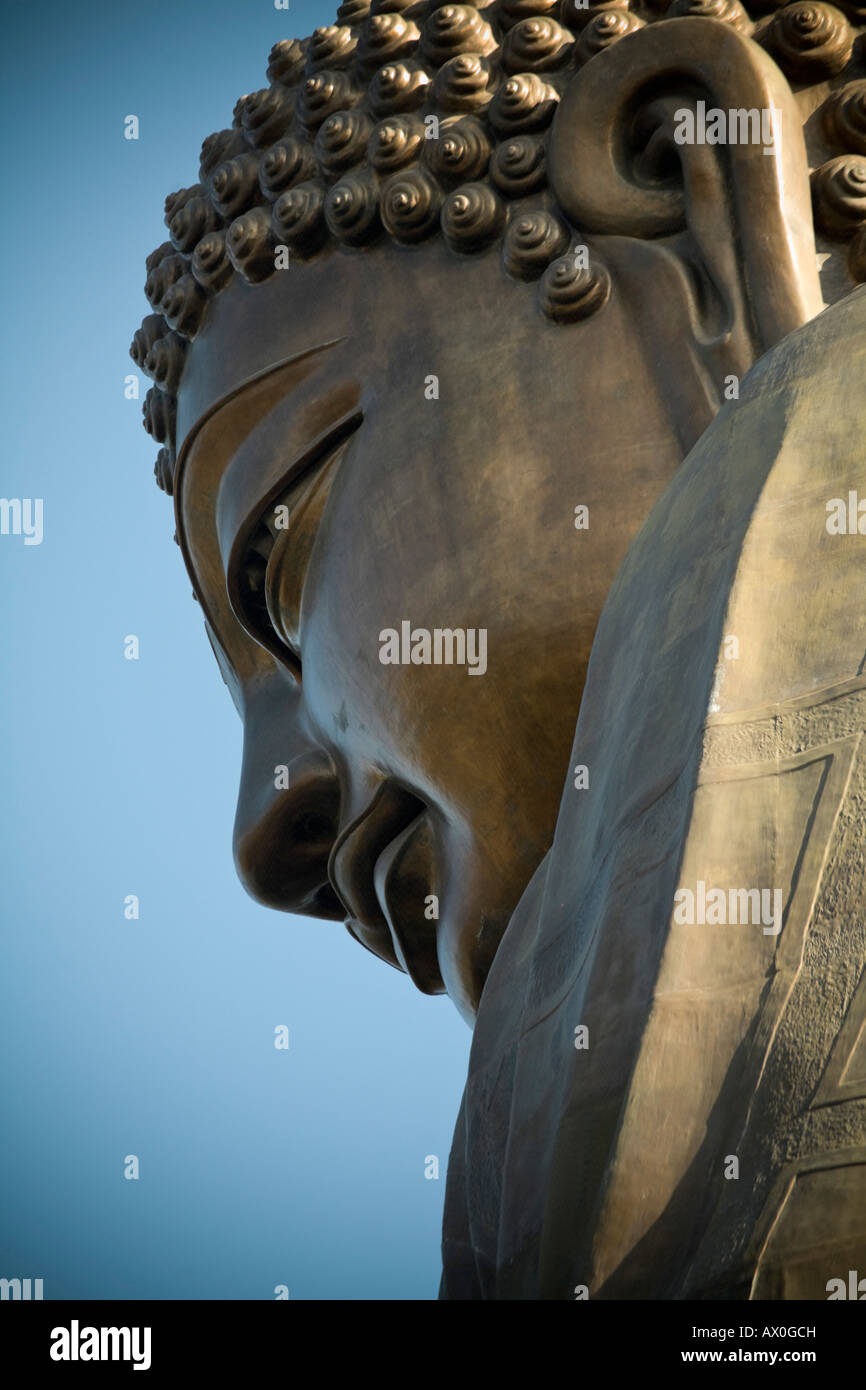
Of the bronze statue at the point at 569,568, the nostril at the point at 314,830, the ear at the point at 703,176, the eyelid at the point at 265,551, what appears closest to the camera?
the bronze statue at the point at 569,568

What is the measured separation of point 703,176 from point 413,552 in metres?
0.76

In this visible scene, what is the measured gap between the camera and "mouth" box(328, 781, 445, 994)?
3.61m

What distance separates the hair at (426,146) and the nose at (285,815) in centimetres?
82

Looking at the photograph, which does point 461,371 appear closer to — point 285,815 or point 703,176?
point 703,176

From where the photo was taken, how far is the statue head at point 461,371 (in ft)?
10.8

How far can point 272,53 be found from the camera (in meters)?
4.21

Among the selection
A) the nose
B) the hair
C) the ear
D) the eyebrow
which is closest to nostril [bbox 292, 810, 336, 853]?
the nose

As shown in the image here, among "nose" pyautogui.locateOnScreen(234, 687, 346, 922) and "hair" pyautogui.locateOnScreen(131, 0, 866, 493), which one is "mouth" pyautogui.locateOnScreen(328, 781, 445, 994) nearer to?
"nose" pyautogui.locateOnScreen(234, 687, 346, 922)

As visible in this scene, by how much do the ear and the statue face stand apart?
5.8 inches

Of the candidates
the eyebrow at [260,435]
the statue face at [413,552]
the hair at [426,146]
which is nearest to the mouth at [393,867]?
the statue face at [413,552]

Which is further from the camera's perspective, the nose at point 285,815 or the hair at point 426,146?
the nose at point 285,815

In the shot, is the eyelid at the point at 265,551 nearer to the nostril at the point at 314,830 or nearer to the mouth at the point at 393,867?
the nostril at the point at 314,830

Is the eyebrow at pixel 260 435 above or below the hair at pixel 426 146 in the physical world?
below
